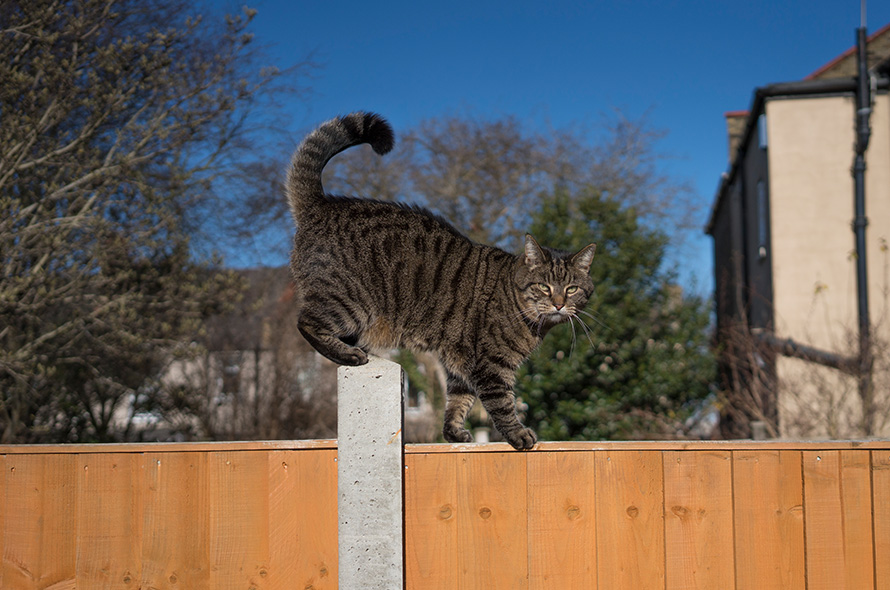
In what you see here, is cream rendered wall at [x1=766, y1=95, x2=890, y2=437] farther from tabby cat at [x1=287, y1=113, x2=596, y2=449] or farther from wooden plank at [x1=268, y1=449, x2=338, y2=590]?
wooden plank at [x1=268, y1=449, x2=338, y2=590]

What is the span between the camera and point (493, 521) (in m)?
2.92

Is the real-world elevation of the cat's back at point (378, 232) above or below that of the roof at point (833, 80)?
below

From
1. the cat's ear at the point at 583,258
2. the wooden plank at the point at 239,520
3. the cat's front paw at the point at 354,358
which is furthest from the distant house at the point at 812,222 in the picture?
the wooden plank at the point at 239,520

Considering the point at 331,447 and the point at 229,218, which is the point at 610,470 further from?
the point at 229,218

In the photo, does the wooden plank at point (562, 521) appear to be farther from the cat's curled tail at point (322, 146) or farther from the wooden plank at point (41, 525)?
the wooden plank at point (41, 525)

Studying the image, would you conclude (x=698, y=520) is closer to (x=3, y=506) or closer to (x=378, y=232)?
(x=378, y=232)

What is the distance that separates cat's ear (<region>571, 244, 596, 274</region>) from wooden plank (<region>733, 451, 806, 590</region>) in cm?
114

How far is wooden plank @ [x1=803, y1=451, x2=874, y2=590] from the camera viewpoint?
9.19 feet

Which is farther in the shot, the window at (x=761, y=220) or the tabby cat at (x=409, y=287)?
the window at (x=761, y=220)

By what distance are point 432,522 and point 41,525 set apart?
1621mm

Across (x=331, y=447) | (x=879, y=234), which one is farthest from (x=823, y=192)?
(x=331, y=447)

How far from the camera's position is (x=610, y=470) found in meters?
2.92

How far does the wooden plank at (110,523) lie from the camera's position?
3.00 m

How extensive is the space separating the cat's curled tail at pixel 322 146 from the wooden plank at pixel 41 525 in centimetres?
148
